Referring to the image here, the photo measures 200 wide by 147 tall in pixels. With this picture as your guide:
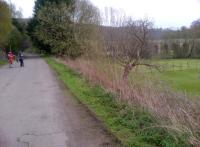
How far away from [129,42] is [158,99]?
10361 mm

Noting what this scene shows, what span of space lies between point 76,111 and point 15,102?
3432mm

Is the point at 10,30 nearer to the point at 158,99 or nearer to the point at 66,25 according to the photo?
the point at 66,25

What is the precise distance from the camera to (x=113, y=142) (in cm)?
740

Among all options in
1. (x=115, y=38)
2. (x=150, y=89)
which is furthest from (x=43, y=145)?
(x=115, y=38)

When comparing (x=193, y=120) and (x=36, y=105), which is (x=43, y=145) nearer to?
(x=193, y=120)

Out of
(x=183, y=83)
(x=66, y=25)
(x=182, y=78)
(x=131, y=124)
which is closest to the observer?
(x=131, y=124)

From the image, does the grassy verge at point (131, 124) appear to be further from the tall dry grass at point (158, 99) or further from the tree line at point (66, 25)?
the tree line at point (66, 25)

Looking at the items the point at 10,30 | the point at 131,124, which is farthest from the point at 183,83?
the point at 131,124

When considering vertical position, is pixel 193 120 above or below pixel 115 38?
below

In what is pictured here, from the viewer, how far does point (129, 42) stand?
1991cm

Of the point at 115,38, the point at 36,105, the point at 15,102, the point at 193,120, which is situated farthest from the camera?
the point at 115,38

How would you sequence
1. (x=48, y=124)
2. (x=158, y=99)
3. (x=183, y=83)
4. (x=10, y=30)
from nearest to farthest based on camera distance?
(x=48, y=124), (x=158, y=99), (x=183, y=83), (x=10, y=30)

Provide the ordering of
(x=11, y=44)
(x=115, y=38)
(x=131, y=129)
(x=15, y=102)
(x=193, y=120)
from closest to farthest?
(x=193, y=120), (x=131, y=129), (x=15, y=102), (x=115, y=38), (x=11, y=44)

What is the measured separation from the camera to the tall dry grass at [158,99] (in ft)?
23.1
